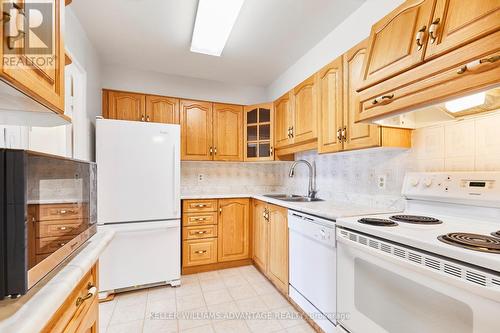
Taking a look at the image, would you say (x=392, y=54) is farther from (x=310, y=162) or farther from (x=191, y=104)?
(x=191, y=104)

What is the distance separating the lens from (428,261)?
0.90 m

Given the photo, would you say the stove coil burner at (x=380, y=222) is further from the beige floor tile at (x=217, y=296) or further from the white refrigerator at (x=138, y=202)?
the white refrigerator at (x=138, y=202)

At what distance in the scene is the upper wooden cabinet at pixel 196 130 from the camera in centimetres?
295

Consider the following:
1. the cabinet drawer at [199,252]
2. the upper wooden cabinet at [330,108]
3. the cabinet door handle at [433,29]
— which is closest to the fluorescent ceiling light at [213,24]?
the upper wooden cabinet at [330,108]

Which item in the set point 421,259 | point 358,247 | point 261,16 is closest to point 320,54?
point 261,16

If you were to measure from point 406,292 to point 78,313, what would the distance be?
1265mm

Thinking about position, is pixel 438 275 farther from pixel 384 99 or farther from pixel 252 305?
pixel 252 305

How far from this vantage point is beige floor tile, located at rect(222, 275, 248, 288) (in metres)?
2.44

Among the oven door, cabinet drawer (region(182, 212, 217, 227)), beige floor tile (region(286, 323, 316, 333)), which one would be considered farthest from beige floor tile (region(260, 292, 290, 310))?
cabinet drawer (region(182, 212, 217, 227))

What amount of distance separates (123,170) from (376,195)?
2230mm

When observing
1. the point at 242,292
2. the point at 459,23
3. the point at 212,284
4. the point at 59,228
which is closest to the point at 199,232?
the point at 212,284

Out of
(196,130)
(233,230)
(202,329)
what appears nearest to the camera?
(202,329)

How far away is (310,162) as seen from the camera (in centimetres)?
271

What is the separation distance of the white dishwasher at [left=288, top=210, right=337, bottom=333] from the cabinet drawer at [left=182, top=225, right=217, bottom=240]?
3.58ft
